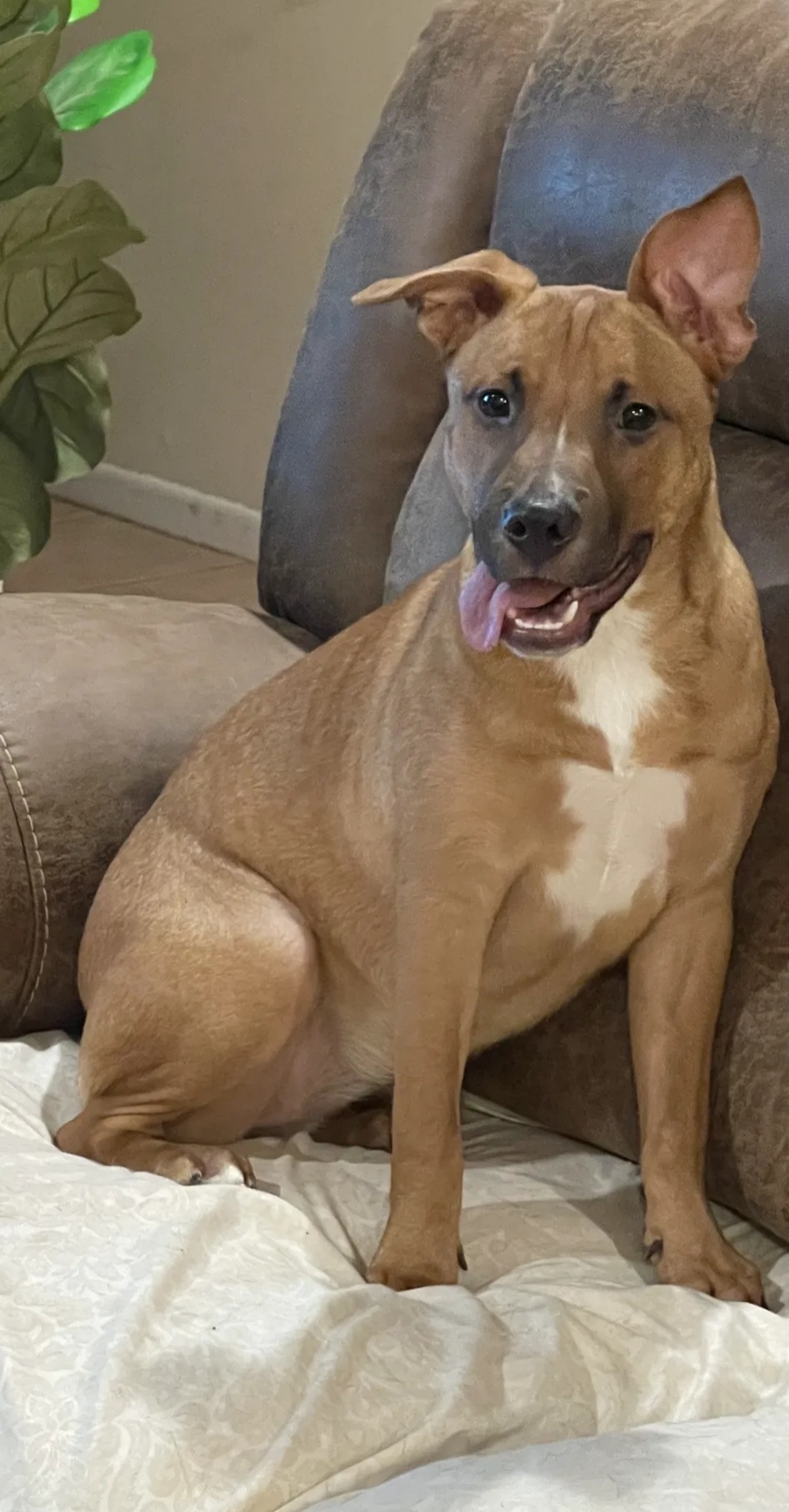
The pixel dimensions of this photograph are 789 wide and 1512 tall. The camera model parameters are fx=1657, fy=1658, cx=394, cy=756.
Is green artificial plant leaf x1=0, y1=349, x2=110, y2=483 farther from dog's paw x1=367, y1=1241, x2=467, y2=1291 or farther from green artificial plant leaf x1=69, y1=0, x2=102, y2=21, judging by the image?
dog's paw x1=367, y1=1241, x2=467, y2=1291

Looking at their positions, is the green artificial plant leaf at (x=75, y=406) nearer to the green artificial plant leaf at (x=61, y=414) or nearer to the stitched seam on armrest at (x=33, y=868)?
the green artificial plant leaf at (x=61, y=414)

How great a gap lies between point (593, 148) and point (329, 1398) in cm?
142

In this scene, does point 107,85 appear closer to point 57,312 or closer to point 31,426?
point 57,312

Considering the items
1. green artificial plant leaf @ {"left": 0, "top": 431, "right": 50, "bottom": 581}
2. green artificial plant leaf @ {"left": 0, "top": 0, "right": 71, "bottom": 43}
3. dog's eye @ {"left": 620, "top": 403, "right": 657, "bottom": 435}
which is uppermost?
green artificial plant leaf @ {"left": 0, "top": 0, "right": 71, "bottom": 43}

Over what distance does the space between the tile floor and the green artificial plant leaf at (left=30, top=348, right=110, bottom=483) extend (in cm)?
124

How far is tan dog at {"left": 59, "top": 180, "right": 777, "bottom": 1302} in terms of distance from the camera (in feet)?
5.09

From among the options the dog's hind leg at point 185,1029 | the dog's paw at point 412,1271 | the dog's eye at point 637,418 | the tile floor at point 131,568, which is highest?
the dog's eye at point 637,418

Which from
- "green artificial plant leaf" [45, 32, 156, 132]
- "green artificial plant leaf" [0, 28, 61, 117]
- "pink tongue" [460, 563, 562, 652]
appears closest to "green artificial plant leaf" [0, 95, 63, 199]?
"green artificial plant leaf" [0, 28, 61, 117]

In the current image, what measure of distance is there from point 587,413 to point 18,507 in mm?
1556

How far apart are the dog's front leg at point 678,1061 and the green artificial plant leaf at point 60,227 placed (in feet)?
4.89

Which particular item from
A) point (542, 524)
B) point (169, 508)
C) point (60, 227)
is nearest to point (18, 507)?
point (60, 227)

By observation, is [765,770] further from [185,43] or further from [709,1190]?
[185,43]

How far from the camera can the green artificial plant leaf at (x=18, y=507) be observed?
9.36 ft

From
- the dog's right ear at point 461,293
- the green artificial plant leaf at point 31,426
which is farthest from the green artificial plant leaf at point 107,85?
the dog's right ear at point 461,293
